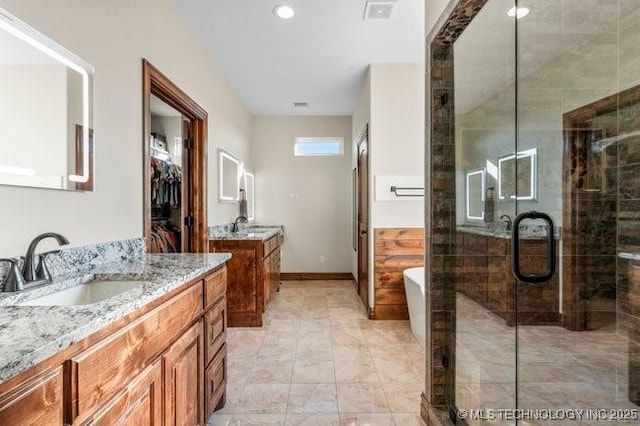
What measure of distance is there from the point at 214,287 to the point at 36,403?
118 centimetres

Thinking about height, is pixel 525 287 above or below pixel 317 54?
below

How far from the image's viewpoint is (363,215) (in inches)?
171

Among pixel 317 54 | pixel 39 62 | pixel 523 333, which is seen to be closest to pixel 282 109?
pixel 317 54

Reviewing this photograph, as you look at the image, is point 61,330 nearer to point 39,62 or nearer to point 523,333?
point 39,62

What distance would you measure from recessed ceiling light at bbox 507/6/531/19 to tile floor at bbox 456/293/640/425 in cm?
152

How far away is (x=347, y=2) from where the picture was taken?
2598 mm

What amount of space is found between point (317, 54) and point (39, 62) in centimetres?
260

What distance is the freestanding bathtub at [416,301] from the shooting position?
294 cm

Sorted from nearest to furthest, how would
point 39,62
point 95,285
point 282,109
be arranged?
point 39,62 → point 95,285 → point 282,109

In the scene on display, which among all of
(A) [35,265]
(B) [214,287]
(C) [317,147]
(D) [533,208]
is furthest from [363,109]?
(A) [35,265]

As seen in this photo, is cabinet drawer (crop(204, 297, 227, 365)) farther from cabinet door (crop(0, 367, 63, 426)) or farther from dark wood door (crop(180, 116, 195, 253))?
dark wood door (crop(180, 116, 195, 253))

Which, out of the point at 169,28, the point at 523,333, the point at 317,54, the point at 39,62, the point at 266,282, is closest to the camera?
the point at 39,62

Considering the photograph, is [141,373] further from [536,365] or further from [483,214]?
[536,365]

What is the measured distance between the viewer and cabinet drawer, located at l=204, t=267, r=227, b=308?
1.75 meters
